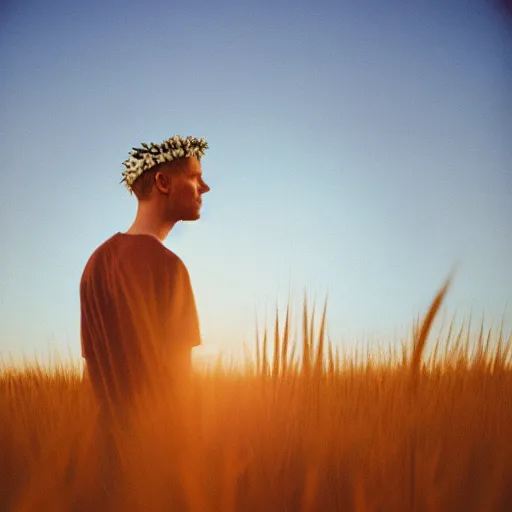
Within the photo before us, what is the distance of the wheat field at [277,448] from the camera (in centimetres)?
74

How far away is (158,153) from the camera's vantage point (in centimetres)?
158

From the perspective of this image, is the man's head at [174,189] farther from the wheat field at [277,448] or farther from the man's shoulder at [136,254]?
the wheat field at [277,448]

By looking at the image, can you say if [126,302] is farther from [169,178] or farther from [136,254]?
[169,178]

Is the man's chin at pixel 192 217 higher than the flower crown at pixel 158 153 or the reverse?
the reverse

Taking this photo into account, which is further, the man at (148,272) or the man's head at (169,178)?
the man's head at (169,178)

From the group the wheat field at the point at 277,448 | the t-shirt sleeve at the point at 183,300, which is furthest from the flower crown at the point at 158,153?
the wheat field at the point at 277,448

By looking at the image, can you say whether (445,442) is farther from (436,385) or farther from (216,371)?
(216,371)

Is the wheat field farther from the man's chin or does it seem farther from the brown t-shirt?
the man's chin

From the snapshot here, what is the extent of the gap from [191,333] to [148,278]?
7.6 inches

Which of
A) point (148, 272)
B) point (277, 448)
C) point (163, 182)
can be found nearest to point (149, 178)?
point (163, 182)

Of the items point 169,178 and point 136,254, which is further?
point 169,178

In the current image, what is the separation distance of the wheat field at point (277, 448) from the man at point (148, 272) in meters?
0.27

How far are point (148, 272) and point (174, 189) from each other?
282 mm

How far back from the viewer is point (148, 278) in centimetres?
142
